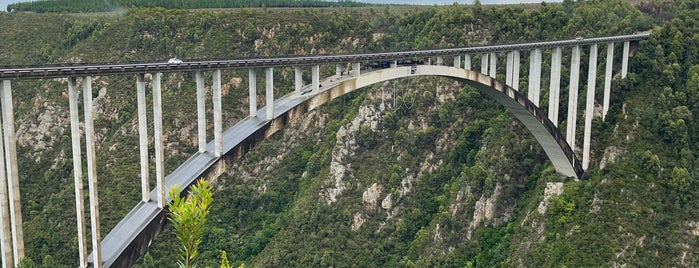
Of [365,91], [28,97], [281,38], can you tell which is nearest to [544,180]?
[365,91]

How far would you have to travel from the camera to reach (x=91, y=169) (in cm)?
2414

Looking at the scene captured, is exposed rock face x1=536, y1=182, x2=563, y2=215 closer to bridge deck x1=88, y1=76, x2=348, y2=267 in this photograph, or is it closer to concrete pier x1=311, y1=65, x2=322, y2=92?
bridge deck x1=88, y1=76, x2=348, y2=267

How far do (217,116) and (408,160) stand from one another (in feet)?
95.0

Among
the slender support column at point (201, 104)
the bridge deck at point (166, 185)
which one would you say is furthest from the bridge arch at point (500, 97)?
the slender support column at point (201, 104)

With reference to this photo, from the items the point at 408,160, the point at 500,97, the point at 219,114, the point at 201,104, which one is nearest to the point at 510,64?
the point at 500,97

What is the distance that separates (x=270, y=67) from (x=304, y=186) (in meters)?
28.9

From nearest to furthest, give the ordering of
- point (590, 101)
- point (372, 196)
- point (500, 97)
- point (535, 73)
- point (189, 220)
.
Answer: point (189, 220), point (500, 97), point (535, 73), point (590, 101), point (372, 196)

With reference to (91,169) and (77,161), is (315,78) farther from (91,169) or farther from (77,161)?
→ (77,161)

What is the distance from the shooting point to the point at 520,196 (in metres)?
50.9

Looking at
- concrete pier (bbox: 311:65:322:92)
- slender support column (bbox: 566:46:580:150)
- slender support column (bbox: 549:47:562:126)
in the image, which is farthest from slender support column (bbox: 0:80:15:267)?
slender support column (bbox: 566:46:580:150)

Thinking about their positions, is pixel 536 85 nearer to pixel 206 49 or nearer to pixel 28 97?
pixel 206 49

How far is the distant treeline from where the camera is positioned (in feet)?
A: 324

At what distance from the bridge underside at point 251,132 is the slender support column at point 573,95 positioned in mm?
1638

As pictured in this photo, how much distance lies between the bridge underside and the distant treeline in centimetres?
5762
